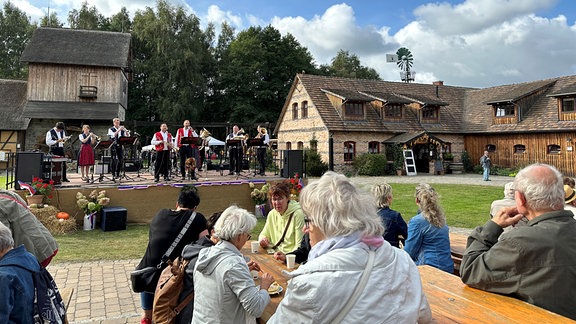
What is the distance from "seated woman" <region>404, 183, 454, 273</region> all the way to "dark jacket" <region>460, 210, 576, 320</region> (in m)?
1.51

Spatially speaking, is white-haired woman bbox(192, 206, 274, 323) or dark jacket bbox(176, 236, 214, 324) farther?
dark jacket bbox(176, 236, 214, 324)

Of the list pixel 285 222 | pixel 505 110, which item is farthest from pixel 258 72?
pixel 285 222

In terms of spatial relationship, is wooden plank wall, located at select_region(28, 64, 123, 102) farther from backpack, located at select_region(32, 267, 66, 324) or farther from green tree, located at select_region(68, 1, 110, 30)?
backpack, located at select_region(32, 267, 66, 324)

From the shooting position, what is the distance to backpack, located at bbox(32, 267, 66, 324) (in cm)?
229

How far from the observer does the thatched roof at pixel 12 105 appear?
84.6 feet

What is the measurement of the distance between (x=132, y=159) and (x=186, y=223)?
1476 cm

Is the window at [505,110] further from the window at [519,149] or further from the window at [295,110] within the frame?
the window at [295,110]

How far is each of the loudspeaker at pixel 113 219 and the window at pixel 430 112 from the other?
2402cm

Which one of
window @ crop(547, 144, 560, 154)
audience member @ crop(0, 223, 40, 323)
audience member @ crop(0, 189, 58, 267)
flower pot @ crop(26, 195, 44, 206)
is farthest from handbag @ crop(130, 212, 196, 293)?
window @ crop(547, 144, 560, 154)

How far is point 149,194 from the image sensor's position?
9.75 meters

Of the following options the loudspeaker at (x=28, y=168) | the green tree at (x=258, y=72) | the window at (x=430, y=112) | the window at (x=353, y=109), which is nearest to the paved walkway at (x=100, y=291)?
the loudspeaker at (x=28, y=168)

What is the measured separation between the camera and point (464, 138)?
92.5ft

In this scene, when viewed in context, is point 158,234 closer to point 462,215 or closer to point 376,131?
point 462,215

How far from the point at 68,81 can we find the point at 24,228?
27903mm
